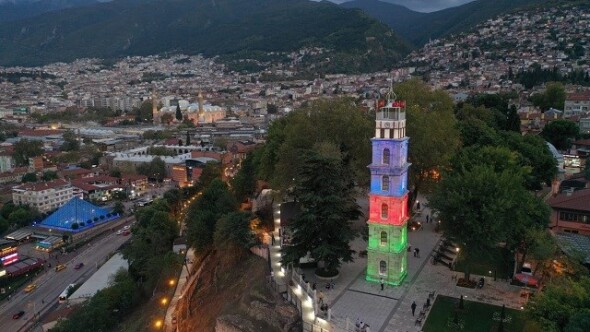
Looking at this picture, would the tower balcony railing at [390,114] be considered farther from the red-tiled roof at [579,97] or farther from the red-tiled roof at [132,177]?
the red-tiled roof at [132,177]

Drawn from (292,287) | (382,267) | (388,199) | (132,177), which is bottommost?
(132,177)

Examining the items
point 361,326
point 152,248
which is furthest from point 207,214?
point 361,326

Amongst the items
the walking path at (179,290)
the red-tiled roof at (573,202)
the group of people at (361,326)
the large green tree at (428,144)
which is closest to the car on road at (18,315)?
the walking path at (179,290)

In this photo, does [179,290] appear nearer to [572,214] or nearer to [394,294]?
[394,294]

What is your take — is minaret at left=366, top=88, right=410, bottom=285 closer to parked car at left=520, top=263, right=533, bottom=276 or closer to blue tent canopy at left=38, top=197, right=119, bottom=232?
parked car at left=520, top=263, right=533, bottom=276

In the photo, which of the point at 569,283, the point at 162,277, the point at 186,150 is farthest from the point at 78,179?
the point at 569,283

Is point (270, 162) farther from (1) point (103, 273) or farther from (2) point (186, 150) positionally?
(2) point (186, 150)
